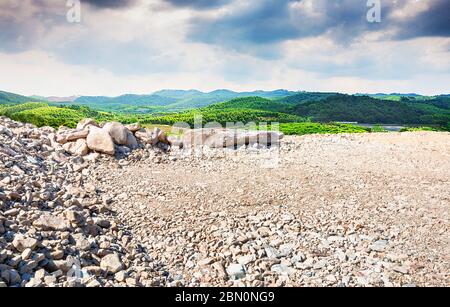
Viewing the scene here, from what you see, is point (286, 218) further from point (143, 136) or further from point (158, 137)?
point (143, 136)

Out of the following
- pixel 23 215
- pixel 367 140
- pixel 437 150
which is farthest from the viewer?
pixel 367 140

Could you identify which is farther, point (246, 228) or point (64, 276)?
point (246, 228)

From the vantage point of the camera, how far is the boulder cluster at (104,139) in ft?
38.0

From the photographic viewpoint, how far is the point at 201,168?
11.4 m

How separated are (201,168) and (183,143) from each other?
2239 millimetres

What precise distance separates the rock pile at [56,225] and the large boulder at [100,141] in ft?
0.14

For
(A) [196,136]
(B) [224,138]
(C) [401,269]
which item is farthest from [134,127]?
(C) [401,269]

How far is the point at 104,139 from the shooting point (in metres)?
Answer: 11.7

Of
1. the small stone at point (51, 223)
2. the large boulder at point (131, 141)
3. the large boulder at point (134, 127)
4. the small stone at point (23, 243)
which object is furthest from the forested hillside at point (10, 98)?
the small stone at point (23, 243)

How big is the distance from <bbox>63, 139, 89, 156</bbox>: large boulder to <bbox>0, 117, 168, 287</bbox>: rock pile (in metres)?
0.05

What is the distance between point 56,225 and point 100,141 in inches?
231

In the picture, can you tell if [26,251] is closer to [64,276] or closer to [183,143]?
[64,276]

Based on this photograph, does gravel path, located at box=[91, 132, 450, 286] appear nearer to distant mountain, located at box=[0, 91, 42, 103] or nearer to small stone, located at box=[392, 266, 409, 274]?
small stone, located at box=[392, 266, 409, 274]

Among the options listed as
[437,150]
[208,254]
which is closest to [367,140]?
[437,150]
